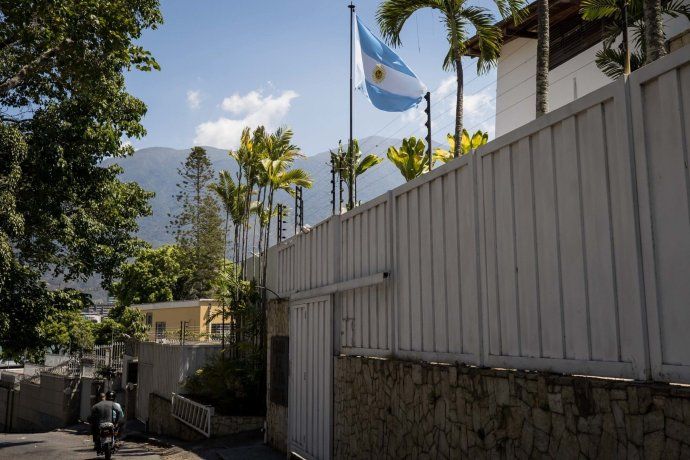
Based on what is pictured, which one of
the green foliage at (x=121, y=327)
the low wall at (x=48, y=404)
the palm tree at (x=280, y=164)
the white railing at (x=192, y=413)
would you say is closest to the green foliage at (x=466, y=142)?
the palm tree at (x=280, y=164)

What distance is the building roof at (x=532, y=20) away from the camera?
776 inches

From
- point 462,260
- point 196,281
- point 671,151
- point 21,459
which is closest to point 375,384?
point 462,260

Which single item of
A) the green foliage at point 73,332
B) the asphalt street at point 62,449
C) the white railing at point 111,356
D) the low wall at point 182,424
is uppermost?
the green foliage at point 73,332

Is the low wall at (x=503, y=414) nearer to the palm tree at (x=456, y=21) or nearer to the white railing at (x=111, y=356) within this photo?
the palm tree at (x=456, y=21)

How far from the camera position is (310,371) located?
36.4 feet

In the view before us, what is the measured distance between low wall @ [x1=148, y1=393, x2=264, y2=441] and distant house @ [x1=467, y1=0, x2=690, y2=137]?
13827mm

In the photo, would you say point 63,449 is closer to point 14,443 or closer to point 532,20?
point 14,443

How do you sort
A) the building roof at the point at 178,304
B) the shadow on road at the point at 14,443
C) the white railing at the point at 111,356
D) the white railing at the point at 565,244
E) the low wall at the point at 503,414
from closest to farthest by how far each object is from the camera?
the low wall at the point at 503,414 < the white railing at the point at 565,244 < the shadow on road at the point at 14,443 < the white railing at the point at 111,356 < the building roof at the point at 178,304

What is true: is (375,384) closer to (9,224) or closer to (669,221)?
(669,221)

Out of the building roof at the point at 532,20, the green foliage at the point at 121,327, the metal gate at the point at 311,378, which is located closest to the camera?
the metal gate at the point at 311,378

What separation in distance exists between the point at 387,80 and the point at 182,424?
1194cm

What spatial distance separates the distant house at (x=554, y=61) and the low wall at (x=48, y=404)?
2413 cm

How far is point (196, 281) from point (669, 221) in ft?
184

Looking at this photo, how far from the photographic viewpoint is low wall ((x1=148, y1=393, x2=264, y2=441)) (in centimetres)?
1644
